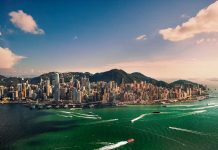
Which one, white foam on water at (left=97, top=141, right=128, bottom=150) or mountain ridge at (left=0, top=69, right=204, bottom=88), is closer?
white foam on water at (left=97, top=141, right=128, bottom=150)

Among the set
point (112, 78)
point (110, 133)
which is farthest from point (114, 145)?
point (112, 78)

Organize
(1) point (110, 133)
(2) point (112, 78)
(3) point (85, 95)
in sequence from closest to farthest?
1. (1) point (110, 133)
2. (3) point (85, 95)
3. (2) point (112, 78)

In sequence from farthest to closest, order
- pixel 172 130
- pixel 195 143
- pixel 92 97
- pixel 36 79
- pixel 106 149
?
pixel 36 79 < pixel 92 97 < pixel 172 130 < pixel 195 143 < pixel 106 149

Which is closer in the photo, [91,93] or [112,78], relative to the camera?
[91,93]

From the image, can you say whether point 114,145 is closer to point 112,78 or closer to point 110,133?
point 110,133

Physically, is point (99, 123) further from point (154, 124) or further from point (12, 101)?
point (12, 101)

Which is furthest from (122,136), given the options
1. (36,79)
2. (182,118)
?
(36,79)

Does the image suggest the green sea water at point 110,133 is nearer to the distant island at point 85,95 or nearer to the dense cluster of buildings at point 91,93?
the distant island at point 85,95

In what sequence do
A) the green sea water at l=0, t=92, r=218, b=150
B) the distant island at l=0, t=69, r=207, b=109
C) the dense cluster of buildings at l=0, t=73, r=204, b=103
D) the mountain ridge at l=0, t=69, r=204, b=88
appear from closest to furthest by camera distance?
the green sea water at l=0, t=92, r=218, b=150
the distant island at l=0, t=69, r=207, b=109
the dense cluster of buildings at l=0, t=73, r=204, b=103
the mountain ridge at l=0, t=69, r=204, b=88

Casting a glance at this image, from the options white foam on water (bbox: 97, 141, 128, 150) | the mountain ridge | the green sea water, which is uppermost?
the mountain ridge

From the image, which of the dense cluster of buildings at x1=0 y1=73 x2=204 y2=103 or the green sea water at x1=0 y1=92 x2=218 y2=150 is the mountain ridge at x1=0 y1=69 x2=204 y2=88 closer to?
the dense cluster of buildings at x1=0 y1=73 x2=204 y2=103

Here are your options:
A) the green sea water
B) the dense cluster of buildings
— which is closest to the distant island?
the dense cluster of buildings
